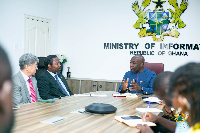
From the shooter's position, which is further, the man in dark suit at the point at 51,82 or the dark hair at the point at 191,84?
the man in dark suit at the point at 51,82

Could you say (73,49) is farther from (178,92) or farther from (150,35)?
(178,92)

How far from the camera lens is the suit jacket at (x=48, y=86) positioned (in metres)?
3.15

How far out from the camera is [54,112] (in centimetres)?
198

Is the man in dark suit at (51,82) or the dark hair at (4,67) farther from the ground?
the dark hair at (4,67)

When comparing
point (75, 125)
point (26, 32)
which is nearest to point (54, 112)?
point (75, 125)

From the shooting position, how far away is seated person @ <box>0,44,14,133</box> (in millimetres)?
454

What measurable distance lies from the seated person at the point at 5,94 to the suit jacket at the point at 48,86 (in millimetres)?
2710

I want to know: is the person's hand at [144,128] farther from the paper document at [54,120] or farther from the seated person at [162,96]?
the paper document at [54,120]

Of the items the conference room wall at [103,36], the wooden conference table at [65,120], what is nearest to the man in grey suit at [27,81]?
the wooden conference table at [65,120]

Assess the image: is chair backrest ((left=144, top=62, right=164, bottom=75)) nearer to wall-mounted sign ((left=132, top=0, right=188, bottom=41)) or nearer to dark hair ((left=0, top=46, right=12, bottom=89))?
wall-mounted sign ((left=132, top=0, right=188, bottom=41))

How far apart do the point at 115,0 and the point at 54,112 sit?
4.21 metres

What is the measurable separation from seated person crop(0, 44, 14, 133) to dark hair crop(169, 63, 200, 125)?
1.76 feet

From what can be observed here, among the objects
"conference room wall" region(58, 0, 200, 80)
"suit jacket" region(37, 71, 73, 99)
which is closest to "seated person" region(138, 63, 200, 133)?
"suit jacket" region(37, 71, 73, 99)

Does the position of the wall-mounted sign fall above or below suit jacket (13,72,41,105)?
above
